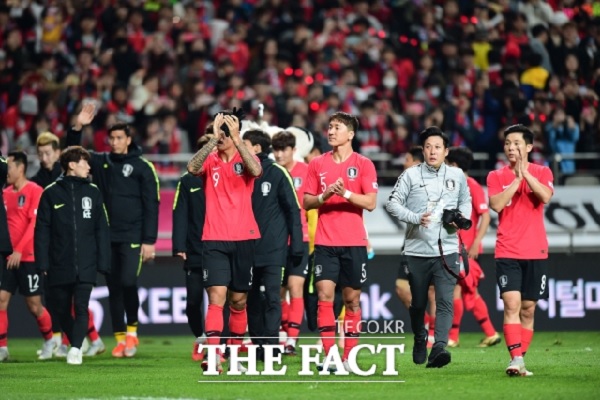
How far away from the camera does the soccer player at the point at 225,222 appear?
37.4 feet

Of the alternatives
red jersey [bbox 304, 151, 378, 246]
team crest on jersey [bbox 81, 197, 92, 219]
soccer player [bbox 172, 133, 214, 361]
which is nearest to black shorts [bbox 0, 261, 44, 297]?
team crest on jersey [bbox 81, 197, 92, 219]

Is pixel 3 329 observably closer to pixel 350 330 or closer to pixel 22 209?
pixel 22 209

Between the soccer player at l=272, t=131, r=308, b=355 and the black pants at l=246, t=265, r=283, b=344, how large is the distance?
1.96ft

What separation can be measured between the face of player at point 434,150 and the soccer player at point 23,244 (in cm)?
536

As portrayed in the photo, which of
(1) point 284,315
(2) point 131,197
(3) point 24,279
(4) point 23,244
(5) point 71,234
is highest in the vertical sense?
(2) point 131,197

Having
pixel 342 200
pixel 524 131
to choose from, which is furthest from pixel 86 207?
pixel 524 131

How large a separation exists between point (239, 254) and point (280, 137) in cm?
313

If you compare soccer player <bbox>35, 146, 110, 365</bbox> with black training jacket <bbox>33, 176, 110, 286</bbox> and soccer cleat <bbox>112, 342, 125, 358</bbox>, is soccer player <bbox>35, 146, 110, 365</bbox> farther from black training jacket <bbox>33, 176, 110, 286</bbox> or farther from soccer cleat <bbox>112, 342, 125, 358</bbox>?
soccer cleat <bbox>112, 342, 125, 358</bbox>

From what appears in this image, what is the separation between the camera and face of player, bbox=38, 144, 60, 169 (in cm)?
1514

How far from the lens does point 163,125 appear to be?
2028 centimetres

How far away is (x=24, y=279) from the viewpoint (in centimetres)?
1484

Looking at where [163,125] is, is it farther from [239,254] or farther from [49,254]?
[239,254]

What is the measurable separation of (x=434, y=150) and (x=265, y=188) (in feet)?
6.89

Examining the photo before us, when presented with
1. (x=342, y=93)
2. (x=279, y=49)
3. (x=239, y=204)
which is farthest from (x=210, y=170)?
(x=279, y=49)
